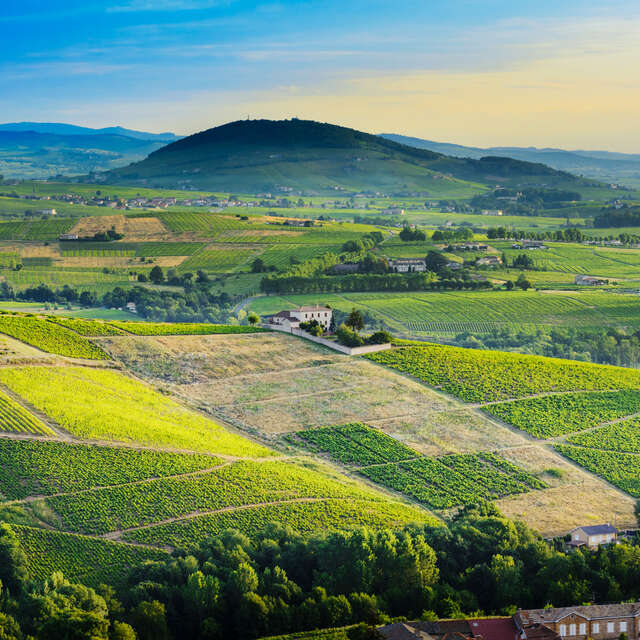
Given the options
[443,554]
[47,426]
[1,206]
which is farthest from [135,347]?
[1,206]

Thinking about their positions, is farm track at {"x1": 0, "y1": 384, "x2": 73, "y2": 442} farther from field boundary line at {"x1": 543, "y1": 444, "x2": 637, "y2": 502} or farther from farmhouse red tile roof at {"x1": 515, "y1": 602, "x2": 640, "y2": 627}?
field boundary line at {"x1": 543, "y1": 444, "x2": 637, "y2": 502}

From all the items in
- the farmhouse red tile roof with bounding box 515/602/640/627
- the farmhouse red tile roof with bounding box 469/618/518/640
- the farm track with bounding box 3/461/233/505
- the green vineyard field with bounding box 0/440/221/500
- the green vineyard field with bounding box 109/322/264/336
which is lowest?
the farmhouse red tile roof with bounding box 469/618/518/640

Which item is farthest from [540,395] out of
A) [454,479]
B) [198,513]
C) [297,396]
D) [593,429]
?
[198,513]

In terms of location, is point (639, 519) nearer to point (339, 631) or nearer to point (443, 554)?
point (443, 554)

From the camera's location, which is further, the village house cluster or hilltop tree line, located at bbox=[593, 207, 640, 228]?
hilltop tree line, located at bbox=[593, 207, 640, 228]

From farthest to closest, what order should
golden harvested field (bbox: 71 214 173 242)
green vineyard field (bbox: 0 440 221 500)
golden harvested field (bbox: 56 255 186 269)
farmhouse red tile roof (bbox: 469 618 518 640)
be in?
golden harvested field (bbox: 71 214 173 242), golden harvested field (bbox: 56 255 186 269), green vineyard field (bbox: 0 440 221 500), farmhouse red tile roof (bbox: 469 618 518 640)

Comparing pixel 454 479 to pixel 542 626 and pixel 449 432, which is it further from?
pixel 542 626

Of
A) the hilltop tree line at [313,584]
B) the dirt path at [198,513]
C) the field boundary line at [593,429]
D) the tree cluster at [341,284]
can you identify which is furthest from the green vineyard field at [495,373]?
the tree cluster at [341,284]

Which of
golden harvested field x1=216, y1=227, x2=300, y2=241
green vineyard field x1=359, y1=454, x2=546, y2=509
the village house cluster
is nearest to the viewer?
the village house cluster

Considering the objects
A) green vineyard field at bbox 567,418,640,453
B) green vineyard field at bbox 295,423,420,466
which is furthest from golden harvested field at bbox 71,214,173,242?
green vineyard field at bbox 567,418,640,453
